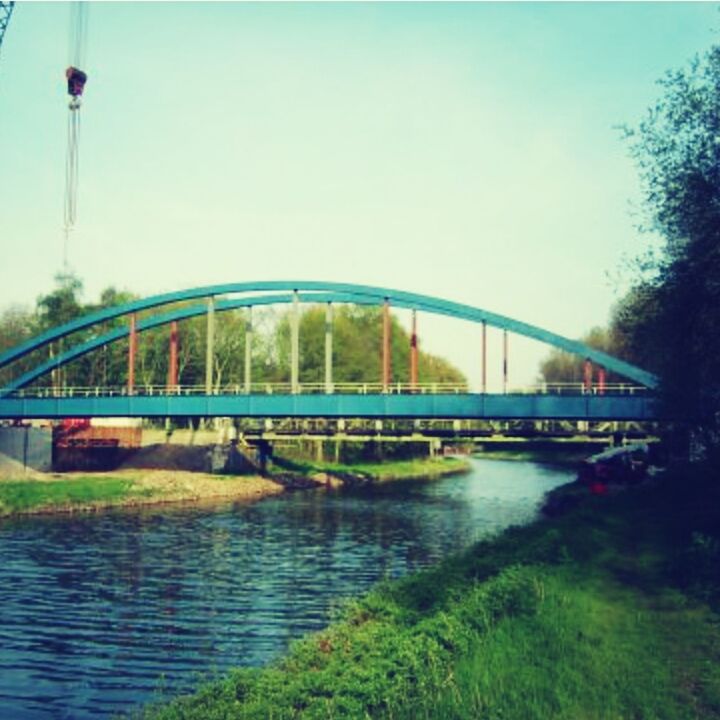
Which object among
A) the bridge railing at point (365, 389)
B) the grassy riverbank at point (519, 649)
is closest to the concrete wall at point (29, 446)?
the bridge railing at point (365, 389)

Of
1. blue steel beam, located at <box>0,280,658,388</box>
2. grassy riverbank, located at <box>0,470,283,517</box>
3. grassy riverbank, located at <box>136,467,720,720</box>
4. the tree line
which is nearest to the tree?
grassy riverbank, located at <box>136,467,720,720</box>

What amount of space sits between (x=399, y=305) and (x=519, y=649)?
145ft

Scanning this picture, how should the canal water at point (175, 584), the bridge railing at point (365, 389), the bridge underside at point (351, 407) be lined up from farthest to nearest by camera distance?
the bridge railing at point (365, 389) < the bridge underside at point (351, 407) < the canal water at point (175, 584)

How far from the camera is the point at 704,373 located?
28.4 metres

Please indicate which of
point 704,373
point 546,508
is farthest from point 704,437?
point 546,508

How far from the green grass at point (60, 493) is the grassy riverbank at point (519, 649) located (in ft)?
85.7

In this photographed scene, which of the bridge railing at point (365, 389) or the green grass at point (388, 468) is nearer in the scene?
the bridge railing at point (365, 389)

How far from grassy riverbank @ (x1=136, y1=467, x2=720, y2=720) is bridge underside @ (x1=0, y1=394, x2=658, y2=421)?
84.1 ft

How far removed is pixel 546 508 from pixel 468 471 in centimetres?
4894

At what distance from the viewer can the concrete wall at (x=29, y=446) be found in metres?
51.7

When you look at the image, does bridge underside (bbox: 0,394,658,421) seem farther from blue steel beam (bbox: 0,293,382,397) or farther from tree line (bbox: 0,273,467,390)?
tree line (bbox: 0,273,467,390)

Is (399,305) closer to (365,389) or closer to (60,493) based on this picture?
(365,389)

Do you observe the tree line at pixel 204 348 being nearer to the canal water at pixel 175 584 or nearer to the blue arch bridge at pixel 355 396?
the blue arch bridge at pixel 355 396

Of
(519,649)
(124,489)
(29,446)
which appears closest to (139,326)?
(29,446)
